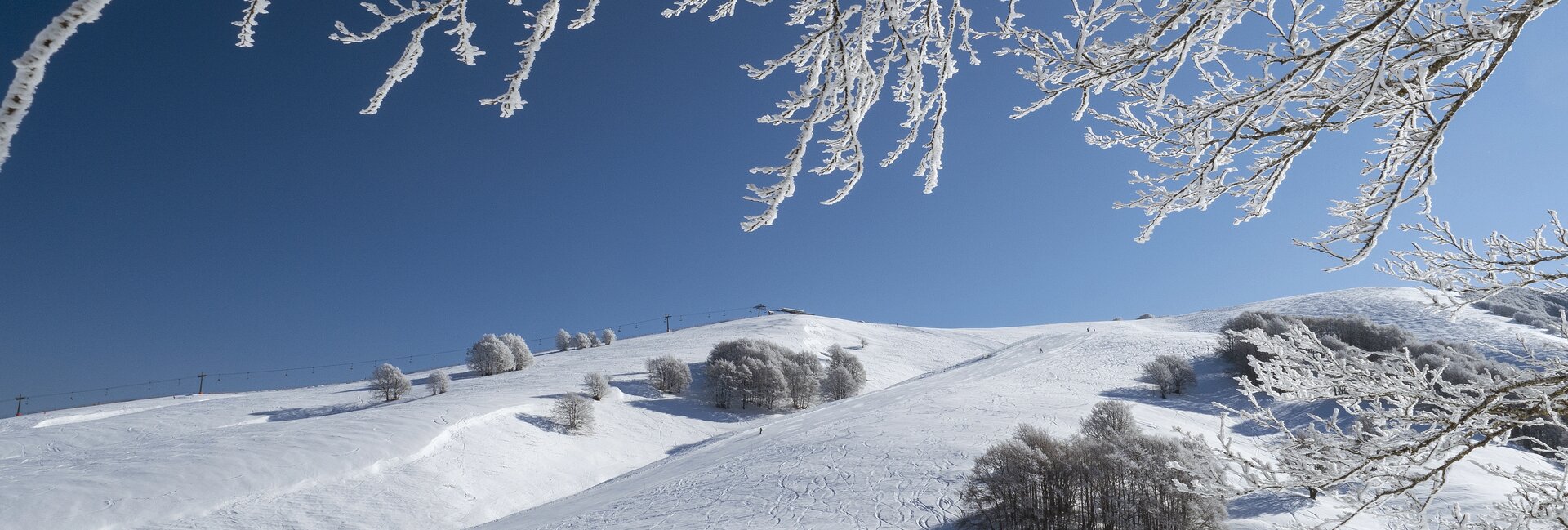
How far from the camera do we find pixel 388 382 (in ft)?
76.6

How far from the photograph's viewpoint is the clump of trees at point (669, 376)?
85.6 feet

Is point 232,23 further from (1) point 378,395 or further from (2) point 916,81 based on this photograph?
(1) point 378,395

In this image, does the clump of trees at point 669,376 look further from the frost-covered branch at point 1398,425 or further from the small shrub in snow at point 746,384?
the frost-covered branch at point 1398,425

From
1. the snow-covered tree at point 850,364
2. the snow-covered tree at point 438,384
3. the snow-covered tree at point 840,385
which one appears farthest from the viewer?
the snow-covered tree at point 850,364

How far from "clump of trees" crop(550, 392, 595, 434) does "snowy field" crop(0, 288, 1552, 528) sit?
447 millimetres

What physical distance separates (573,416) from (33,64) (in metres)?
20.4

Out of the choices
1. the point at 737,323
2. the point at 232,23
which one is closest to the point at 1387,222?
the point at 232,23

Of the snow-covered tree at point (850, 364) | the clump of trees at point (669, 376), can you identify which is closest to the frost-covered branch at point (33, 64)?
the clump of trees at point (669, 376)

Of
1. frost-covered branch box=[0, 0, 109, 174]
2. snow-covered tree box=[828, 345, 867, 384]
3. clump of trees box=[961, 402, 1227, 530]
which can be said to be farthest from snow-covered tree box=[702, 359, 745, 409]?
frost-covered branch box=[0, 0, 109, 174]

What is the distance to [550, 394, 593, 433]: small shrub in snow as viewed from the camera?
19.5m

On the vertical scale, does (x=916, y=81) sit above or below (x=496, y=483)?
above

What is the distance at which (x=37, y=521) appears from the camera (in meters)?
10.6

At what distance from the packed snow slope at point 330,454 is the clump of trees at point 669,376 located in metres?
0.63

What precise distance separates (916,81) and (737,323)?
1844 inches
